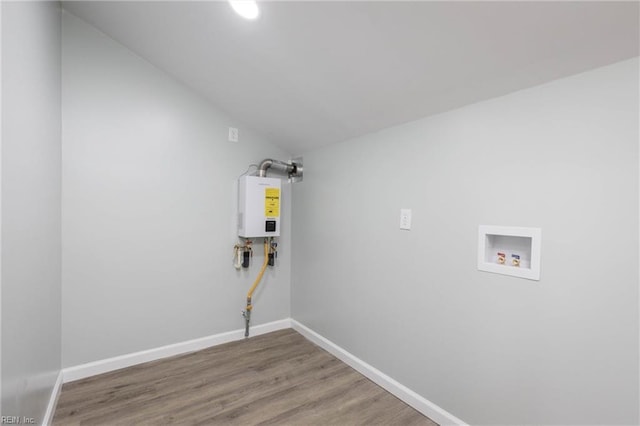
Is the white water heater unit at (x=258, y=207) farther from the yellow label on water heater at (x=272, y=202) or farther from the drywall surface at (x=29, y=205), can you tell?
the drywall surface at (x=29, y=205)

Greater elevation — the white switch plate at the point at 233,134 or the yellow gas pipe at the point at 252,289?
the white switch plate at the point at 233,134

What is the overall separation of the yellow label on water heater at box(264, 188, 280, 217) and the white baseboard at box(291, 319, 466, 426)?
1.21 m

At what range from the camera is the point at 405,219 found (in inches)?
77.1

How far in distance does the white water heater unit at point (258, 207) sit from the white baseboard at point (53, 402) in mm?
1598

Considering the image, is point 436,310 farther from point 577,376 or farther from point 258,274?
point 258,274

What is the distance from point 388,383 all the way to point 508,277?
1.15 meters

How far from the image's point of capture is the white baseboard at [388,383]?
1.71 metres

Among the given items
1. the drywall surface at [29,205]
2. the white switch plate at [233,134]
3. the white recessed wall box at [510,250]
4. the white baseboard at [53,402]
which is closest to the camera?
the drywall surface at [29,205]

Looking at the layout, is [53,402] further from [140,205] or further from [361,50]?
[361,50]

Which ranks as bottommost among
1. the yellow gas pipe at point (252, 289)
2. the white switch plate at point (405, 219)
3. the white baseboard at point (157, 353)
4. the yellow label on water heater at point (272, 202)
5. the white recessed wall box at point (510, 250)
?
the white baseboard at point (157, 353)

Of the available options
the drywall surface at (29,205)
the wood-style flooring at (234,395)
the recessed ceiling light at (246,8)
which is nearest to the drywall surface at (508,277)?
the wood-style flooring at (234,395)

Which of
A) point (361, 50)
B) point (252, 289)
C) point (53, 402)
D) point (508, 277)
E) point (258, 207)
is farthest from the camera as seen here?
point (252, 289)

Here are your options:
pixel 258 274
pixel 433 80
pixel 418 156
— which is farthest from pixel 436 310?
pixel 258 274

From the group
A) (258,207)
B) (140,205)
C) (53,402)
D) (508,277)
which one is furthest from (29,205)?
(508,277)
